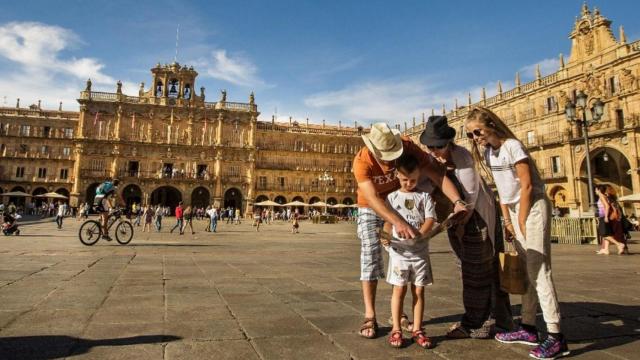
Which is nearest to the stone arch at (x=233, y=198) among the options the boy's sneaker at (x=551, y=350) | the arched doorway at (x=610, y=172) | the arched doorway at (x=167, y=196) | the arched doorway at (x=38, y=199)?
the arched doorway at (x=167, y=196)

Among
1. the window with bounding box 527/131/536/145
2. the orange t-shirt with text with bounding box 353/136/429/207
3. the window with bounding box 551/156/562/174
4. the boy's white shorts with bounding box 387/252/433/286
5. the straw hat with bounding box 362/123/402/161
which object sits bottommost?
the boy's white shorts with bounding box 387/252/433/286

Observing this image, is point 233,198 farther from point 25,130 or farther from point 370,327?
point 370,327

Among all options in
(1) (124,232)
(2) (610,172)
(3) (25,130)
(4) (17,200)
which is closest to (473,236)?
(1) (124,232)

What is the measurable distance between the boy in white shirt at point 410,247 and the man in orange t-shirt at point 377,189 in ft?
0.27

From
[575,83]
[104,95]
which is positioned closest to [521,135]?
[575,83]

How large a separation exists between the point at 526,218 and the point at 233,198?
4491 cm

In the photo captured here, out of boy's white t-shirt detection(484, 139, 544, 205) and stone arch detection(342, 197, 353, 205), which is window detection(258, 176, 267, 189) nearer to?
stone arch detection(342, 197, 353, 205)

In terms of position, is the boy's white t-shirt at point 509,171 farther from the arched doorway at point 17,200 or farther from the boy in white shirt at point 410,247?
the arched doorway at point 17,200

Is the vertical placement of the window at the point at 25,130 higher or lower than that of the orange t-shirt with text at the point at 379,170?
higher

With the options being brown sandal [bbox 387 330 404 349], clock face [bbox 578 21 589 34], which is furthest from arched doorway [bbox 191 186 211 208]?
brown sandal [bbox 387 330 404 349]

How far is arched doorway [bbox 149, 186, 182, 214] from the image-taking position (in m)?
44.3

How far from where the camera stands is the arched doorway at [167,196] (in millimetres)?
44334

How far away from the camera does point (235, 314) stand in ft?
10.9

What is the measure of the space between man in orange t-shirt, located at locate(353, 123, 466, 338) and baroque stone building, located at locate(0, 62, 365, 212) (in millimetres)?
42257
